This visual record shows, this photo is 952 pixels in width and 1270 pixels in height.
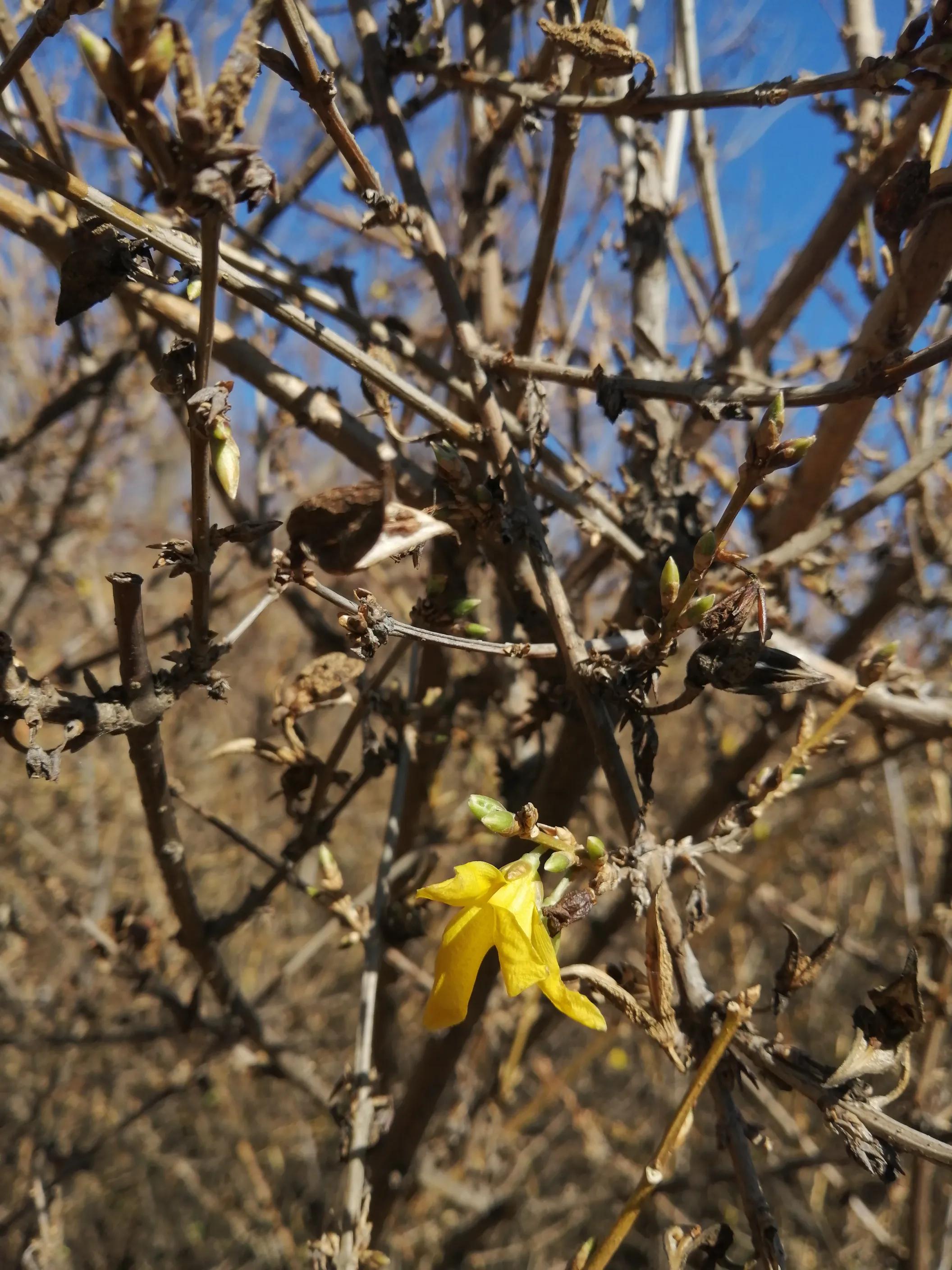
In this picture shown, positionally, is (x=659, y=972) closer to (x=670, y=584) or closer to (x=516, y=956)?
(x=516, y=956)

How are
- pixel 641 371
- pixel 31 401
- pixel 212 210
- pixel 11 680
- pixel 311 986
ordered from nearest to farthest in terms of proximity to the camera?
pixel 212 210 → pixel 11 680 → pixel 641 371 → pixel 311 986 → pixel 31 401

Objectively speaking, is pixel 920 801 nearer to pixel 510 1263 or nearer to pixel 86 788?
pixel 510 1263

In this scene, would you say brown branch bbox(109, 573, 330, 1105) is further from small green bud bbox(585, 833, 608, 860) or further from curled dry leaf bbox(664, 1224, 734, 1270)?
curled dry leaf bbox(664, 1224, 734, 1270)

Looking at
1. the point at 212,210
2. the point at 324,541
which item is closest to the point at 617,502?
the point at 324,541

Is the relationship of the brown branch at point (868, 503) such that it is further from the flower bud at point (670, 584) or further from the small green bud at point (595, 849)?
the small green bud at point (595, 849)

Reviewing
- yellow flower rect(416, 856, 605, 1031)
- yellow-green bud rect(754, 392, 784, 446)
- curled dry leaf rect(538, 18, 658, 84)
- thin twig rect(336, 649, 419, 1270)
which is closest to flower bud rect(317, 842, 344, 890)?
thin twig rect(336, 649, 419, 1270)
